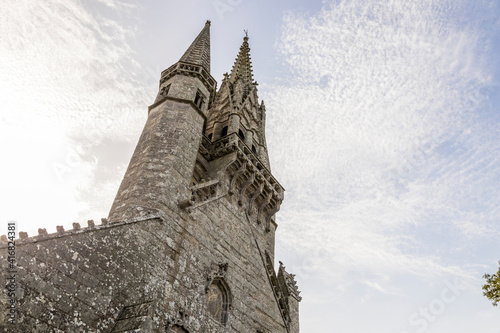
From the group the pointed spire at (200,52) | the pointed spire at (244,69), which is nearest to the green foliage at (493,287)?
the pointed spire at (200,52)

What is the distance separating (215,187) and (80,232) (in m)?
7.24

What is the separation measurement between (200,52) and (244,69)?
11152 millimetres

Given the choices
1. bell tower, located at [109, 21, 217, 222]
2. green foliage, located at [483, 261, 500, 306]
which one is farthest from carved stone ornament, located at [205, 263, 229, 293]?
green foliage, located at [483, 261, 500, 306]

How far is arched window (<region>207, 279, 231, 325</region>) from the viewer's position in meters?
→ 11.5

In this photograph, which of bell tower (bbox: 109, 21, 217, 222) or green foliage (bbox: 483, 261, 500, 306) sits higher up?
bell tower (bbox: 109, 21, 217, 222)

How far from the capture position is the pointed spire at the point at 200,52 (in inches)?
715

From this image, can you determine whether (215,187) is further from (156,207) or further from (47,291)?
(47,291)

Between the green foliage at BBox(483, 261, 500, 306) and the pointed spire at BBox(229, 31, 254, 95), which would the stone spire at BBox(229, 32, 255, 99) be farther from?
the green foliage at BBox(483, 261, 500, 306)

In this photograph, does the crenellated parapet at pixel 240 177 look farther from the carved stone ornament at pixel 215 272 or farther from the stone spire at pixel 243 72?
the stone spire at pixel 243 72

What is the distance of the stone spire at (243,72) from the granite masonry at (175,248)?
569 centimetres

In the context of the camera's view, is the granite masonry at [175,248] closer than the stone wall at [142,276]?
No

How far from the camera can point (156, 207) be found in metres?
11.0

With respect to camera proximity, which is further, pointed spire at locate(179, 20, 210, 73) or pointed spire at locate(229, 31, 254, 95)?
pointed spire at locate(229, 31, 254, 95)

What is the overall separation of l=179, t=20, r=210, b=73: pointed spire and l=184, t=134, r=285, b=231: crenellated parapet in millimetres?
3913
